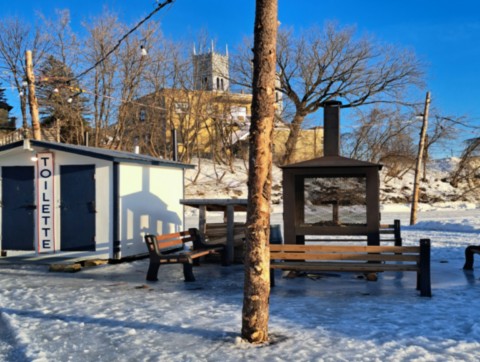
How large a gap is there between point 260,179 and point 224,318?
197 cm

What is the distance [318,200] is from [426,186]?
34.3 metres

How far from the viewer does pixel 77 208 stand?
37.9 ft

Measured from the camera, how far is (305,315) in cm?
633

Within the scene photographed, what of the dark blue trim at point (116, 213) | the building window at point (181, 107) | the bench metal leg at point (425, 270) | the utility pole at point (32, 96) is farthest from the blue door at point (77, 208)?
the building window at point (181, 107)

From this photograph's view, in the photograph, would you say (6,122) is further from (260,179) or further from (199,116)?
(260,179)

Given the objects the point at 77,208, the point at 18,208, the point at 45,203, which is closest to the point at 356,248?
the point at 77,208

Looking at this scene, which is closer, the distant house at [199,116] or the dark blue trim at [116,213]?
the dark blue trim at [116,213]

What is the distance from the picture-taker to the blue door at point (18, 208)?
11.8m

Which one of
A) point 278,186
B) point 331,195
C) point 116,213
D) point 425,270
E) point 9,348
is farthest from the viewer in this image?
point 278,186

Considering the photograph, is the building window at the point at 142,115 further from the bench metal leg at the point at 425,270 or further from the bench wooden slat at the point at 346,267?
the bench metal leg at the point at 425,270

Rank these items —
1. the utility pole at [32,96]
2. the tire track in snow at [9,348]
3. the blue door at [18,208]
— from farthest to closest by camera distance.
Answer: the utility pole at [32,96] < the blue door at [18,208] < the tire track in snow at [9,348]

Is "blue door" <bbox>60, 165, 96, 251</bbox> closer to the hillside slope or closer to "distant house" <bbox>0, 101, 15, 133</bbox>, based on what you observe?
the hillside slope

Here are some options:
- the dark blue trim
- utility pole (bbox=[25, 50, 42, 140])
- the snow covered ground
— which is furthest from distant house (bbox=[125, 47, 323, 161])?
the snow covered ground

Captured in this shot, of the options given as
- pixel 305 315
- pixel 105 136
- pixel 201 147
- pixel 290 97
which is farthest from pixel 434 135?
pixel 305 315
